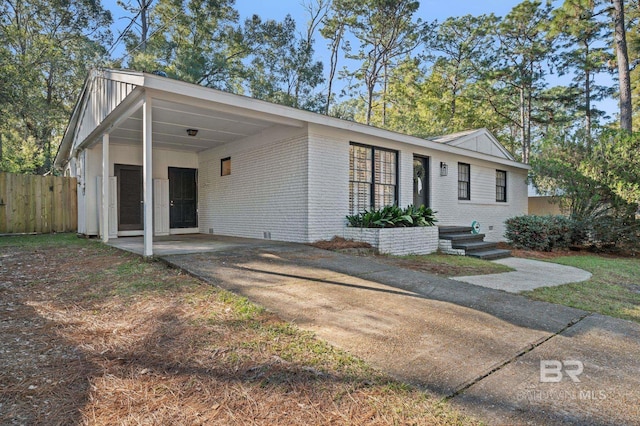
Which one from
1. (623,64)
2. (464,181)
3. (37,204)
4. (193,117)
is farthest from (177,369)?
(623,64)

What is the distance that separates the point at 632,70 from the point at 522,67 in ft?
16.7

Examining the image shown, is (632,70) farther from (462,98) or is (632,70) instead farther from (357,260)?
(357,260)

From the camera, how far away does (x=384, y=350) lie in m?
2.54

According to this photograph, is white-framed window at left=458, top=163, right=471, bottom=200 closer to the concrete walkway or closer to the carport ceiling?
the concrete walkway

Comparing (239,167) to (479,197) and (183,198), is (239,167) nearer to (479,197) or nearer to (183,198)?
(183,198)

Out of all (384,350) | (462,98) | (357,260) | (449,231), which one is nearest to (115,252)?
(357,260)

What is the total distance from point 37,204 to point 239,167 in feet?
21.8

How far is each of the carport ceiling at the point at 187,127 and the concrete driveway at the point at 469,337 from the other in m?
3.13

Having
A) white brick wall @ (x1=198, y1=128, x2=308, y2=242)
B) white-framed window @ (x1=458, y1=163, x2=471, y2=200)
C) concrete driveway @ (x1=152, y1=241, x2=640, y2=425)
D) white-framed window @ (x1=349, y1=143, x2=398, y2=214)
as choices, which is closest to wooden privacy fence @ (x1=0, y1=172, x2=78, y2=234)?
white brick wall @ (x1=198, y1=128, x2=308, y2=242)

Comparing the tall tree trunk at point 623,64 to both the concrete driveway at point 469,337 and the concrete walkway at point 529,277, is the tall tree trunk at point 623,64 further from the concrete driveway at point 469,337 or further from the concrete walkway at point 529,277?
the concrete driveway at point 469,337

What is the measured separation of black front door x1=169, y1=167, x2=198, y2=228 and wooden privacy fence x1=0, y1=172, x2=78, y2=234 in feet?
11.3

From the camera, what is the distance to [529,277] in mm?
5652

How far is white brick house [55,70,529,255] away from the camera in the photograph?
6488mm

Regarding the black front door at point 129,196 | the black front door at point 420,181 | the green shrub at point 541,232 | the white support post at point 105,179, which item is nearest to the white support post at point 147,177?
the white support post at point 105,179
